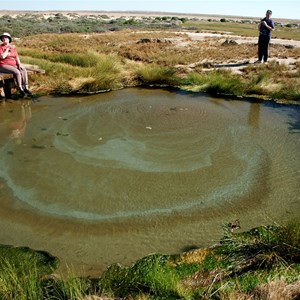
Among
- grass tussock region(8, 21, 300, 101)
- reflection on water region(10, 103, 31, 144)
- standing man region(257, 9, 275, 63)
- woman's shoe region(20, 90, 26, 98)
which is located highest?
standing man region(257, 9, 275, 63)

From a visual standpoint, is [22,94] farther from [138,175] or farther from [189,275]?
[189,275]

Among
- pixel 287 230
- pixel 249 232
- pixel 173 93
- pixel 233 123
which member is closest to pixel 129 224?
pixel 249 232

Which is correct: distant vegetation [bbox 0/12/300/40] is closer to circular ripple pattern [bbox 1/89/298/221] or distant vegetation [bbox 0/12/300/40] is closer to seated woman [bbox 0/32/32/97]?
seated woman [bbox 0/32/32/97]

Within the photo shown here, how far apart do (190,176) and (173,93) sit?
170 inches

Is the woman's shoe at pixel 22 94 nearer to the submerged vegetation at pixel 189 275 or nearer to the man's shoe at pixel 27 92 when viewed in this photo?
the man's shoe at pixel 27 92

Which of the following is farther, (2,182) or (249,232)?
(2,182)

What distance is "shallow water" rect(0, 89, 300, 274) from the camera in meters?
4.04

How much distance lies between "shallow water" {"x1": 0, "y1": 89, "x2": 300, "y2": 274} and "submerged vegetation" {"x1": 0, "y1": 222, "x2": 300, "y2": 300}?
34 cm

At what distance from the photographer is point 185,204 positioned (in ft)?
15.0

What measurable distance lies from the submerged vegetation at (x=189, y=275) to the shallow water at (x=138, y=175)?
34 centimetres

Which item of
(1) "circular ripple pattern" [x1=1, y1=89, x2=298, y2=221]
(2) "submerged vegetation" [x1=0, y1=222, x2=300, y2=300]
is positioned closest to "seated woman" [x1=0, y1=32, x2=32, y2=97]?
(1) "circular ripple pattern" [x1=1, y1=89, x2=298, y2=221]

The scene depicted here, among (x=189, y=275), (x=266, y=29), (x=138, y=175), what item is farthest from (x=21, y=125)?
(x=266, y=29)

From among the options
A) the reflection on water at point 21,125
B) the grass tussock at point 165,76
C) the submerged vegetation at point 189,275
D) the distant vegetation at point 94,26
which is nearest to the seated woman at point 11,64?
the grass tussock at point 165,76

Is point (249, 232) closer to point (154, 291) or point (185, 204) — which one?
point (185, 204)
